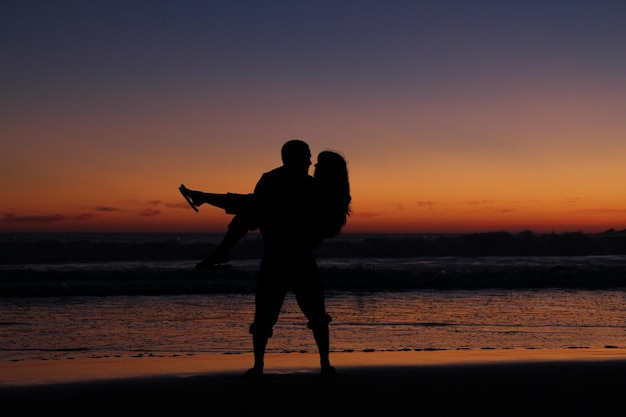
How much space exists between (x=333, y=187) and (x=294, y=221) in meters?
0.40

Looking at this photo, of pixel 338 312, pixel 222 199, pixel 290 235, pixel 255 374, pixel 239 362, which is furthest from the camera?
pixel 338 312

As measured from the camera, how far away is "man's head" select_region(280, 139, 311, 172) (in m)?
5.39

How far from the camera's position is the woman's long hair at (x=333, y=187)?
5457 mm

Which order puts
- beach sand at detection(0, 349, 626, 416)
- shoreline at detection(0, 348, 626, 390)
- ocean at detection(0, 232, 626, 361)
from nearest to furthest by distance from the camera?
1. beach sand at detection(0, 349, 626, 416)
2. shoreline at detection(0, 348, 626, 390)
3. ocean at detection(0, 232, 626, 361)

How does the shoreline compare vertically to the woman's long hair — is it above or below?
below

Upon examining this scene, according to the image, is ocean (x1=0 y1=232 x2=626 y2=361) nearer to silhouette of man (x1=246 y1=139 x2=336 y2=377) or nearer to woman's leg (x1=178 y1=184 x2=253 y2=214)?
silhouette of man (x1=246 y1=139 x2=336 y2=377)

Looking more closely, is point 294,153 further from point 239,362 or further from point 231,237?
point 239,362

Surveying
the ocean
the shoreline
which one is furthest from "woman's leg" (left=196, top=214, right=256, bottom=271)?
the ocean

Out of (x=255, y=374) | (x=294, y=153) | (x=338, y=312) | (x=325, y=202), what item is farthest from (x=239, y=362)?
(x=338, y=312)

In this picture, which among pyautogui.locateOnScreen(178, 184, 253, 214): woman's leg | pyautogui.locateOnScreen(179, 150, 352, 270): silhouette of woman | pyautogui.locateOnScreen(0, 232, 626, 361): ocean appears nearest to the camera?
pyautogui.locateOnScreen(178, 184, 253, 214): woman's leg

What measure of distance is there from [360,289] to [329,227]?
12603mm

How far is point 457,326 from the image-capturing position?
10.5 meters

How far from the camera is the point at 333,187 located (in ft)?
17.9

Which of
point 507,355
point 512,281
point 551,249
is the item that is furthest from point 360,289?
point 551,249
